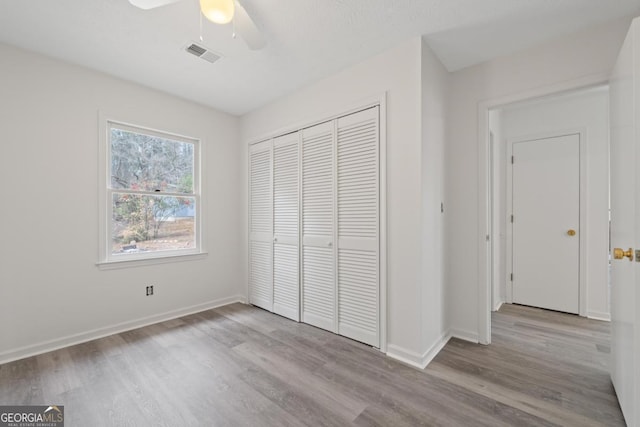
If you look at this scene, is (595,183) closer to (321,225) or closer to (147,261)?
(321,225)

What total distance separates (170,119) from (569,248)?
5.01m

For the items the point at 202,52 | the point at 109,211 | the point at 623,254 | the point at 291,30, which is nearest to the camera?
the point at 623,254

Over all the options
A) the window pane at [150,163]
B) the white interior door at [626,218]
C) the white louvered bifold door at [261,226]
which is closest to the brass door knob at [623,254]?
the white interior door at [626,218]

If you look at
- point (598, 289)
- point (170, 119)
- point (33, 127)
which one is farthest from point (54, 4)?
point (598, 289)

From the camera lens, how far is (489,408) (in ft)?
5.43

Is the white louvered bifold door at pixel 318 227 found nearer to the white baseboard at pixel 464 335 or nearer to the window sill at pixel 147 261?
the white baseboard at pixel 464 335

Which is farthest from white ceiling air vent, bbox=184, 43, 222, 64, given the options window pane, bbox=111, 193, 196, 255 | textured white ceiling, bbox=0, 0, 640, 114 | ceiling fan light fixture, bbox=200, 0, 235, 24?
window pane, bbox=111, 193, 196, 255

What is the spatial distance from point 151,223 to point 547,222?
4802mm

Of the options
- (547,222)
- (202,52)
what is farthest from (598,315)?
(202,52)

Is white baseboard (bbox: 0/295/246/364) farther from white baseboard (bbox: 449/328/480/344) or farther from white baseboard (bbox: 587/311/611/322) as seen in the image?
white baseboard (bbox: 587/311/611/322)

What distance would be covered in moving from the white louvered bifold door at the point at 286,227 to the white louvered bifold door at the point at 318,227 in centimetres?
13

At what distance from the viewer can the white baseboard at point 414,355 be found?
2.12 m

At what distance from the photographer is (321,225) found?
2.84 m

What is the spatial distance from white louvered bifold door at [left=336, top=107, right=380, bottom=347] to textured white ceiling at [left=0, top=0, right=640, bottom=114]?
0.65 meters
